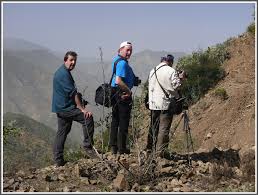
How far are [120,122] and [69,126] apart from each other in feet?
3.07

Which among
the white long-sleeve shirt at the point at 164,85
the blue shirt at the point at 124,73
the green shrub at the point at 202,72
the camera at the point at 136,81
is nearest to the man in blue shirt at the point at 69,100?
the blue shirt at the point at 124,73

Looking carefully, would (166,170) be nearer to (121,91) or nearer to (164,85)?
(164,85)

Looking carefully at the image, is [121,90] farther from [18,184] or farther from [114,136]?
[18,184]

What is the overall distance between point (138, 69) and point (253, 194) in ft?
10.5

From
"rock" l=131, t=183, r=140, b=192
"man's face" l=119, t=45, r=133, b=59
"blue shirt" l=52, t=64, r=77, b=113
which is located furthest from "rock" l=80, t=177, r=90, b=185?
"man's face" l=119, t=45, r=133, b=59

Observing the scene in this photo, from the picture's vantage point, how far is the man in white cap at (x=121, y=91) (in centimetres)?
689

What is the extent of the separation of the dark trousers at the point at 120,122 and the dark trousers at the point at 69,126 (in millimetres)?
704

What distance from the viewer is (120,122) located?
7.35 metres

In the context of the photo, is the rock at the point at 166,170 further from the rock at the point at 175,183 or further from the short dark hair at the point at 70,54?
Answer: the short dark hair at the point at 70,54

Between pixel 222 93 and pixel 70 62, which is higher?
pixel 70 62

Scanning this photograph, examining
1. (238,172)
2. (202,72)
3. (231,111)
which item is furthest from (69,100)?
(202,72)

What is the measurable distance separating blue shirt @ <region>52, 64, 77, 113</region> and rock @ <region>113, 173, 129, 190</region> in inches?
58.5

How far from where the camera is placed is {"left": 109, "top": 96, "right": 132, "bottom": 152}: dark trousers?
7185mm

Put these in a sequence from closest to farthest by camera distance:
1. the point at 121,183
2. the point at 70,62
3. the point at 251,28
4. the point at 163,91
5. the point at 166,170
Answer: the point at 121,183 → the point at 166,170 → the point at 70,62 → the point at 163,91 → the point at 251,28
